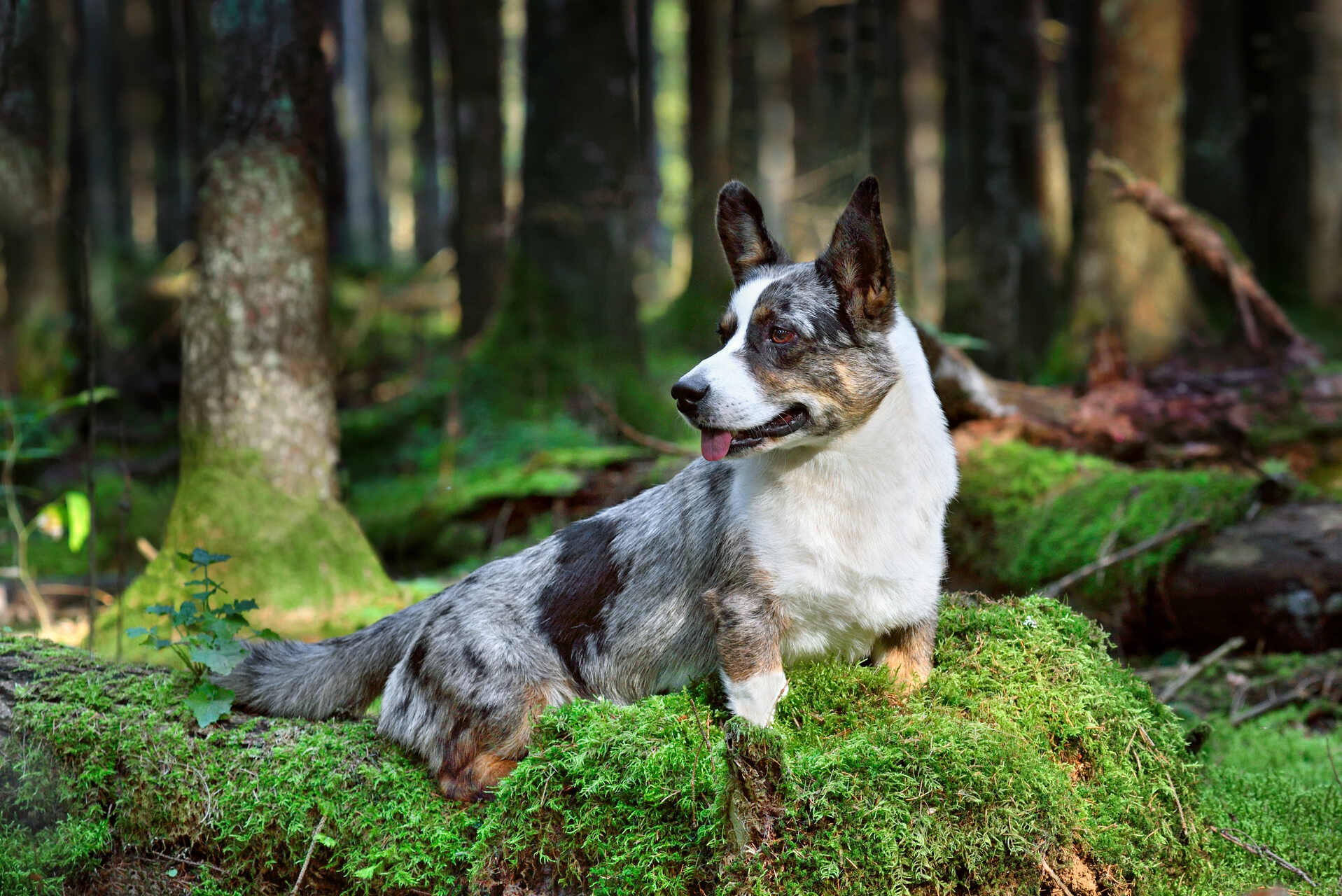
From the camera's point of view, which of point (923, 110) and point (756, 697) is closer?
point (756, 697)

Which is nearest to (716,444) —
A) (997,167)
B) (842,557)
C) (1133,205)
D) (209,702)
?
(842,557)

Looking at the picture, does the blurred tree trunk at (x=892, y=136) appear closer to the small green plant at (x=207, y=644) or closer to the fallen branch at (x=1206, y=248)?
the fallen branch at (x=1206, y=248)

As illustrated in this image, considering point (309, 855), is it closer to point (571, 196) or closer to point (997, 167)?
point (571, 196)

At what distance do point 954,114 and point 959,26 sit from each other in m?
2.25

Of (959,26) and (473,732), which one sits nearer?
(473,732)

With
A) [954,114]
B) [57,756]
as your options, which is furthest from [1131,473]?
[954,114]

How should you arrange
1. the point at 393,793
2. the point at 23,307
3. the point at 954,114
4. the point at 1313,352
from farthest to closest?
the point at 954,114 → the point at 23,307 → the point at 1313,352 → the point at 393,793

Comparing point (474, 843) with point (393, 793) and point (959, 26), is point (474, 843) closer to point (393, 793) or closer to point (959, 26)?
point (393, 793)

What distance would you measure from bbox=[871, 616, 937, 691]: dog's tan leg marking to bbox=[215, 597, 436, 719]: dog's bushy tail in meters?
2.00

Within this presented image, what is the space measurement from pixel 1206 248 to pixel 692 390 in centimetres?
745

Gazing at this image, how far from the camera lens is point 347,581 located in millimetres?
6895

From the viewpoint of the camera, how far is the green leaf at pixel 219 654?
425 centimetres

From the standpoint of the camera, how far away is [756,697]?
3.72 m

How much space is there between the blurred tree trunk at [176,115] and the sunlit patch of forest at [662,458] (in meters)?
0.25
